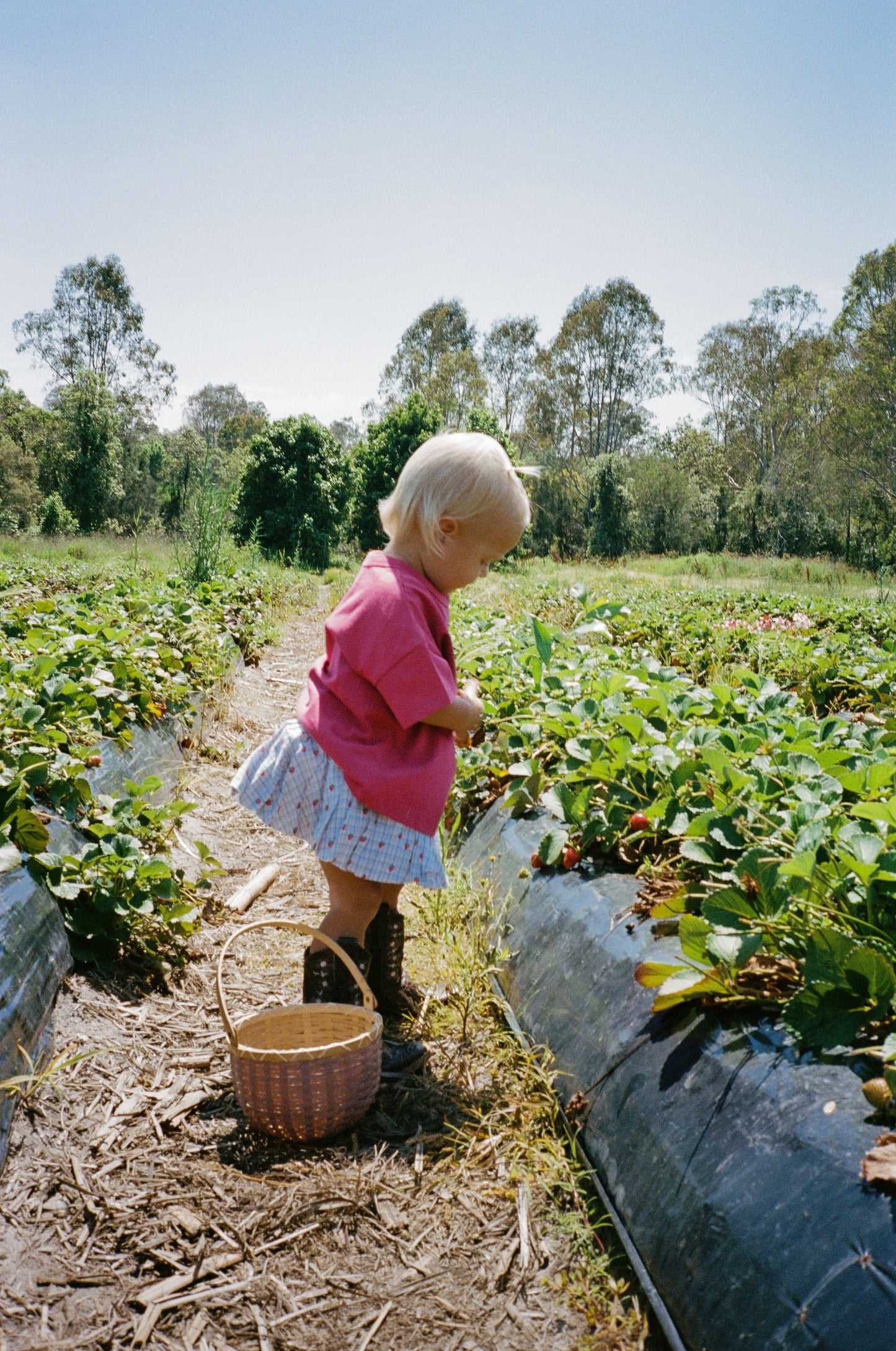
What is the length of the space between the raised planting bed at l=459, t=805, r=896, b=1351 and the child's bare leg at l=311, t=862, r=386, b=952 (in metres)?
0.52

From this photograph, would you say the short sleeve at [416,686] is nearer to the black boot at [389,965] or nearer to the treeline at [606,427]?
the black boot at [389,965]

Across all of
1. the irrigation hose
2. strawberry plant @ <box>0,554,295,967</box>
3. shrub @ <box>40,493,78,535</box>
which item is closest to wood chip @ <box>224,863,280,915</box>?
strawberry plant @ <box>0,554,295,967</box>

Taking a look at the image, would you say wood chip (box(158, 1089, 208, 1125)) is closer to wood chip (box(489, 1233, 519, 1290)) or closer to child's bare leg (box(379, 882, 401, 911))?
child's bare leg (box(379, 882, 401, 911))

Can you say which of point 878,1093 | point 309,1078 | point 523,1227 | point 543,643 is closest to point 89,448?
point 543,643

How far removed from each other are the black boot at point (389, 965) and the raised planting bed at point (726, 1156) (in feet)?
1.69

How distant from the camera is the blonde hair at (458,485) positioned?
6.58 feet

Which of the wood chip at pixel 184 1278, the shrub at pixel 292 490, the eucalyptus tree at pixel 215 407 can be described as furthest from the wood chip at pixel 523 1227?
the eucalyptus tree at pixel 215 407

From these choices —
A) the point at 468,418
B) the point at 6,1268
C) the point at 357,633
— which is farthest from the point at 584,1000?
the point at 468,418

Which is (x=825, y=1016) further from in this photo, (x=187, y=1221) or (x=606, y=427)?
(x=606, y=427)

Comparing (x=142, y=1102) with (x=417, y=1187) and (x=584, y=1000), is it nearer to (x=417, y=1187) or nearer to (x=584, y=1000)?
(x=417, y=1187)

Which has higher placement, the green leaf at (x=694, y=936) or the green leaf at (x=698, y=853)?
the green leaf at (x=698, y=853)

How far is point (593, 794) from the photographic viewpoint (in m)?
2.43

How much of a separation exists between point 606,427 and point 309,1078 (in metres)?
37.7

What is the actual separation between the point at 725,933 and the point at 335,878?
1.02 m
